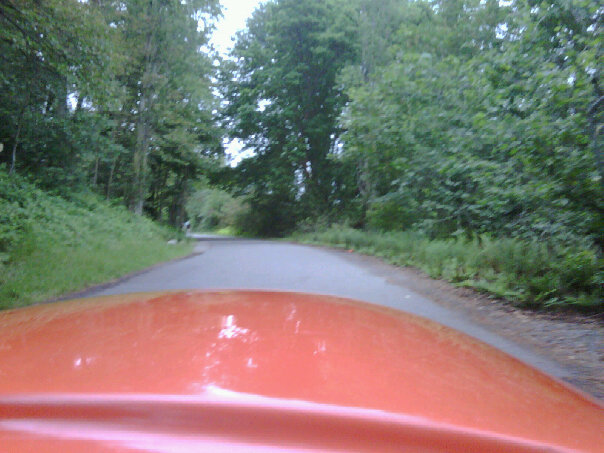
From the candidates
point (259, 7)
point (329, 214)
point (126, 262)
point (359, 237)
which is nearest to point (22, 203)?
point (126, 262)

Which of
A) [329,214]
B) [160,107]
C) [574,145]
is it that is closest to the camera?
[574,145]

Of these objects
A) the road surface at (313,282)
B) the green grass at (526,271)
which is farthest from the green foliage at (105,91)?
the green grass at (526,271)

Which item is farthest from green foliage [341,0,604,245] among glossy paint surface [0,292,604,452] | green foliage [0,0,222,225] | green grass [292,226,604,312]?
green foliage [0,0,222,225]

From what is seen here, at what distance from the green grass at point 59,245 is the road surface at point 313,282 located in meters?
0.72

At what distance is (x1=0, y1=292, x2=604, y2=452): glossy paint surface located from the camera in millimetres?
1462

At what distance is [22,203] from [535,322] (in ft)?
50.2

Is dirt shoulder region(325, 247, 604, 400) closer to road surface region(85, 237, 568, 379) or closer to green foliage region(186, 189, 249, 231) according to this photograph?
road surface region(85, 237, 568, 379)

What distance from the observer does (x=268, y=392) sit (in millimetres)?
1652

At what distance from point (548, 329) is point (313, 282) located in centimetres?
476

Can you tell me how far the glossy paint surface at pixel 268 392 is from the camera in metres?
1.46

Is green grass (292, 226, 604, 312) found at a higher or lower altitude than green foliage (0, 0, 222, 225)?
lower

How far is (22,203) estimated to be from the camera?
50.0ft

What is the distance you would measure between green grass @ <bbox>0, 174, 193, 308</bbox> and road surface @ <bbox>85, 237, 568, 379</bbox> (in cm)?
72

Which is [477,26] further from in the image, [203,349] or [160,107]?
[203,349]
